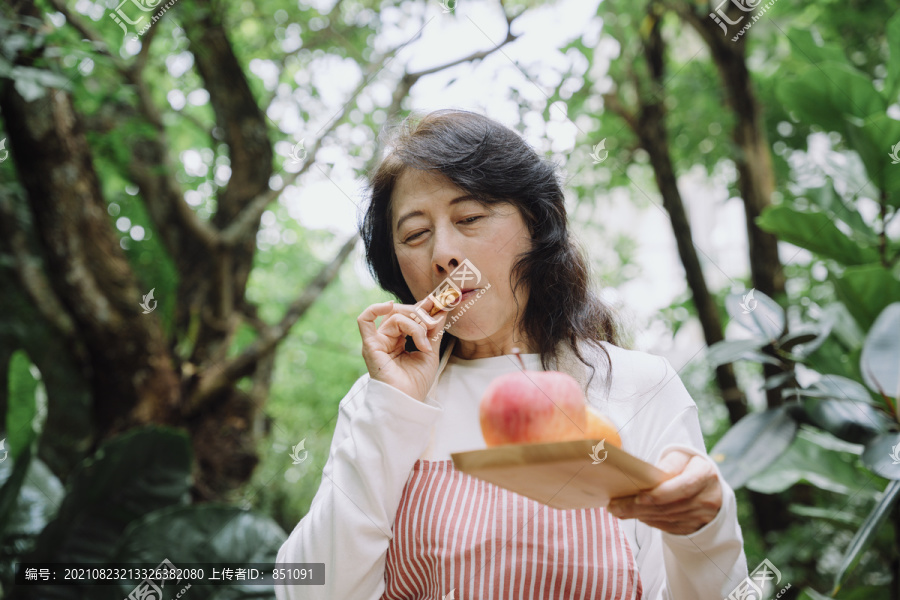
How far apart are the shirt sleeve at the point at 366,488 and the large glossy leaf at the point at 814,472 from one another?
854 mm

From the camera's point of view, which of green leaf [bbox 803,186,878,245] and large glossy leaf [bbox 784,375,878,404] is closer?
large glossy leaf [bbox 784,375,878,404]

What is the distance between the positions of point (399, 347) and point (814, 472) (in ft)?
3.32

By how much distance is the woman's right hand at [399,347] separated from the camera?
0.62 meters

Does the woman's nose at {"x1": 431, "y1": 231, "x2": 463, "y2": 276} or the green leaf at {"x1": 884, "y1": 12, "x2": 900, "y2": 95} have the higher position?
the green leaf at {"x1": 884, "y1": 12, "x2": 900, "y2": 95}

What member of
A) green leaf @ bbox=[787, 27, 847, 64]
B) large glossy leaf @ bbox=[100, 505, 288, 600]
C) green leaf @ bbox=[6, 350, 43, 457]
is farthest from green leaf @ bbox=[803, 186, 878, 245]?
green leaf @ bbox=[6, 350, 43, 457]

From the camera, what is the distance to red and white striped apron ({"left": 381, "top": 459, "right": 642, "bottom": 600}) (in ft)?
2.02

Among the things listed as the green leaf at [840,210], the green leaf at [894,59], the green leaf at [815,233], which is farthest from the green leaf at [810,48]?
the green leaf at [815,233]

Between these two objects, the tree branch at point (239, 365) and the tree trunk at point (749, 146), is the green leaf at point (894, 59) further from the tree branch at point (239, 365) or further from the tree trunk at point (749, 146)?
the tree branch at point (239, 365)

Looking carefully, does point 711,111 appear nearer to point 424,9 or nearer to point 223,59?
point 424,9

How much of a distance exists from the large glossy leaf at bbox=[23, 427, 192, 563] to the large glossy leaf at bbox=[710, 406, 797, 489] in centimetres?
114
